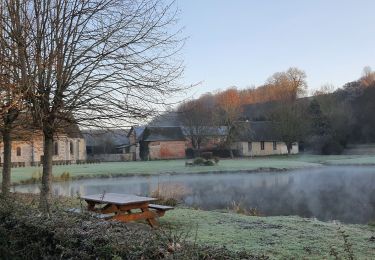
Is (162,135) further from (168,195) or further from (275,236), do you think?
(275,236)

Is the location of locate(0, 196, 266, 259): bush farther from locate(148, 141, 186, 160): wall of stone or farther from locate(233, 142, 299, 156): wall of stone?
locate(233, 142, 299, 156): wall of stone

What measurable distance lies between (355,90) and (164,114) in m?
70.7

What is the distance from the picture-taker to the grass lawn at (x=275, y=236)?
7.67m

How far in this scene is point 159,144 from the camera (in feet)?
210

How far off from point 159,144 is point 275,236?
5525cm

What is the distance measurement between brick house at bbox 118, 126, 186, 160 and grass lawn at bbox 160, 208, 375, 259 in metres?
51.6

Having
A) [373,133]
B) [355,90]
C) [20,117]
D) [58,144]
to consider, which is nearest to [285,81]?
[355,90]

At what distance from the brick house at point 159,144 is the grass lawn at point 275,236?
51.6 meters

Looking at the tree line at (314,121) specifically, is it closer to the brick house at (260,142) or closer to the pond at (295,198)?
the brick house at (260,142)

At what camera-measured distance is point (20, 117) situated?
42.2 feet

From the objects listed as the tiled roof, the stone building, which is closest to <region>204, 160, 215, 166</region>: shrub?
the stone building

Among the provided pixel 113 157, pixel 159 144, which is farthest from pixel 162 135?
pixel 113 157

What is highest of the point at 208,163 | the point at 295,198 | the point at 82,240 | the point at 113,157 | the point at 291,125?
the point at 291,125

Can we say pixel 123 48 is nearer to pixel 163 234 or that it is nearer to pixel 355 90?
pixel 163 234
